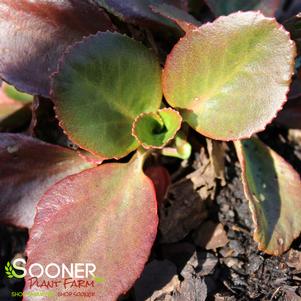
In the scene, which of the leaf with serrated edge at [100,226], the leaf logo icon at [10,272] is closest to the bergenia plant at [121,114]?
the leaf with serrated edge at [100,226]

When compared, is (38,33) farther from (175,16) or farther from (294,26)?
(294,26)

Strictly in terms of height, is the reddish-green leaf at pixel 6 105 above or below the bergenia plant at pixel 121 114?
below

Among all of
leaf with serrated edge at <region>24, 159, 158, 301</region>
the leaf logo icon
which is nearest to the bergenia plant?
leaf with serrated edge at <region>24, 159, 158, 301</region>

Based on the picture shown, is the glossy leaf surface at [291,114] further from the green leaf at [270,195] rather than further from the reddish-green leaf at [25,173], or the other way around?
the reddish-green leaf at [25,173]

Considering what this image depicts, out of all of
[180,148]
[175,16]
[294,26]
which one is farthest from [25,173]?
[294,26]

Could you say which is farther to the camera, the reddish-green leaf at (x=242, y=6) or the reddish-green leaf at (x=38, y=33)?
the reddish-green leaf at (x=242, y=6)

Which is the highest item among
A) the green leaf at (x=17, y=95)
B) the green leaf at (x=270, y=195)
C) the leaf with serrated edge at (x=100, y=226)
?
the green leaf at (x=270, y=195)
